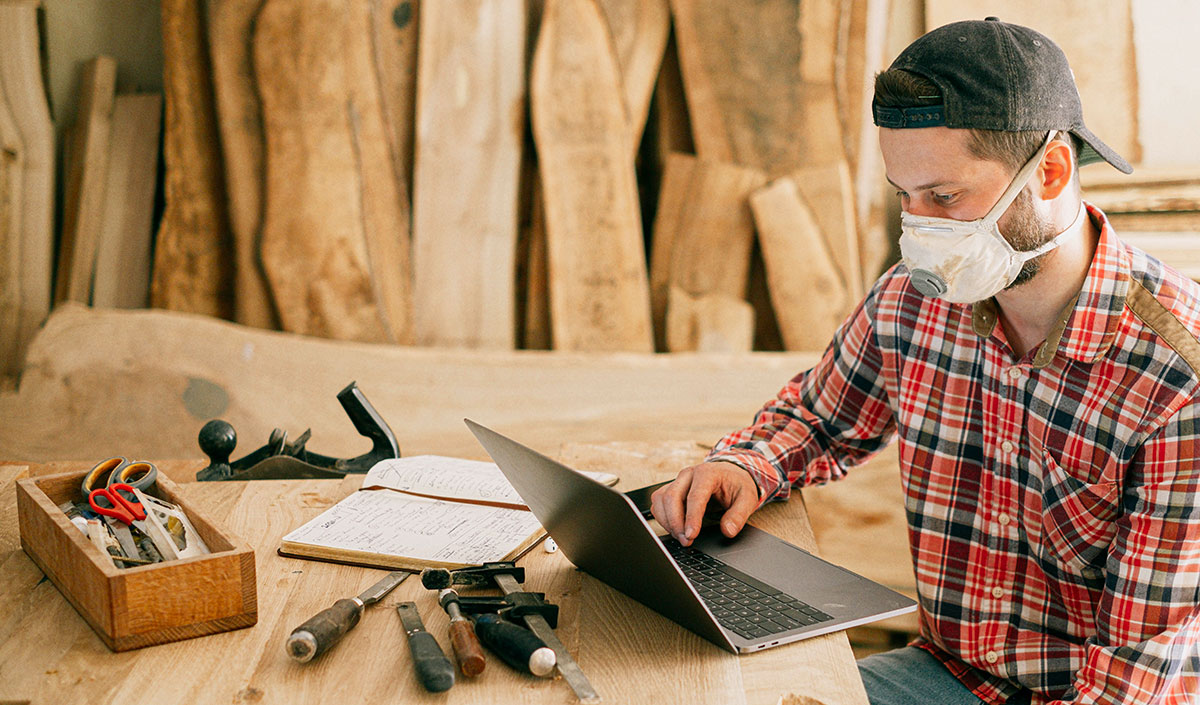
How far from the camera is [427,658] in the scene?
970mm

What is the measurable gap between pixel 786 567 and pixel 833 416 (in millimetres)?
467

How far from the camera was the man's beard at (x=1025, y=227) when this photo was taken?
50.9 inches

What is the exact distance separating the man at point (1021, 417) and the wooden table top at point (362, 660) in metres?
0.29

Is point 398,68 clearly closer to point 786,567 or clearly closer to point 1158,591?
point 786,567

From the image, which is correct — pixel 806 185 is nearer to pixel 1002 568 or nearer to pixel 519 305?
pixel 519 305

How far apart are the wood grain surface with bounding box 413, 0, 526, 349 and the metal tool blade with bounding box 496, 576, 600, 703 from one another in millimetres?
1712

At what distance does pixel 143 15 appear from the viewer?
282 cm

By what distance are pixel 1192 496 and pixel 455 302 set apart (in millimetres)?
2015

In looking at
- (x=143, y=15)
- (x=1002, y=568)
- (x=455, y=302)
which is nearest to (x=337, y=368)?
(x=455, y=302)

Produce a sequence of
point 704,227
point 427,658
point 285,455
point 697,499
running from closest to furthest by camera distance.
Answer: point 427,658
point 697,499
point 285,455
point 704,227

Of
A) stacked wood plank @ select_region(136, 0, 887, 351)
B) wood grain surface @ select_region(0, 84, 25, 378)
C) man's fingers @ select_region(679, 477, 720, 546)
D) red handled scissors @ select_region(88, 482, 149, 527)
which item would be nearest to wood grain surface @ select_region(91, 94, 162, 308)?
stacked wood plank @ select_region(136, 0, 887, 351)

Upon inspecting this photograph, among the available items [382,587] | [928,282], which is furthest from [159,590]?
[928,282]

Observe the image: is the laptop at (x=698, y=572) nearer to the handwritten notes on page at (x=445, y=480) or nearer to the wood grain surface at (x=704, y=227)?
the handwritten notes on page at (x=445, y=480)

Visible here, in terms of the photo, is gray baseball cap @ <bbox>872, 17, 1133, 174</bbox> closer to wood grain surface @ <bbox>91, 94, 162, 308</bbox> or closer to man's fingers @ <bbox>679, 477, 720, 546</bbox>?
man's fingers @ <bbox>679, 477, 720, 546</bbox>
